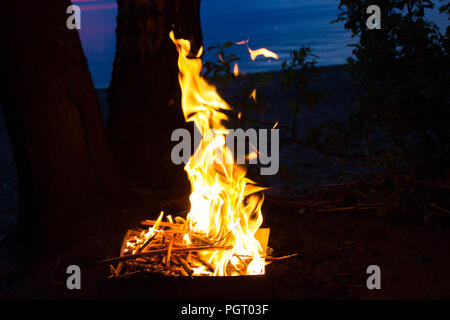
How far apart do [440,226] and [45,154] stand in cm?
277

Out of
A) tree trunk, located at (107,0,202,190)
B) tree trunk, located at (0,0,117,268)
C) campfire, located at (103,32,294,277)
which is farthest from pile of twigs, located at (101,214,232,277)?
tree trunk, located at (107,0,202,190)

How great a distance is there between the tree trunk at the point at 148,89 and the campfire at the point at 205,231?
64 cm

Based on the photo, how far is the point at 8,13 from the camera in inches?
114

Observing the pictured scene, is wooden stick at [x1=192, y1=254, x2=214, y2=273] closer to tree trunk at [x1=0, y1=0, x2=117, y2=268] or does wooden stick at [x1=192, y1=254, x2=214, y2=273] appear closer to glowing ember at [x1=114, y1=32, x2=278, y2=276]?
glowing ember at [x1=114, y1=32, x2=278, y2=276]

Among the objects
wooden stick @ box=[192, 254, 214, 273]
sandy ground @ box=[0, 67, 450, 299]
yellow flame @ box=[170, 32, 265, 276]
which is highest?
yellow flame @ box=[170, 32, 265, 276]

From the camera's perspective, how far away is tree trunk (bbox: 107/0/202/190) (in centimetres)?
374

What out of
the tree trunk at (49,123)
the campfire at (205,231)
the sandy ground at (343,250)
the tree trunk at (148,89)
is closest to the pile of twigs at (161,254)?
the campfire at (205,231)

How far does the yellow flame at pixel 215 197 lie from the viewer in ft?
7.63

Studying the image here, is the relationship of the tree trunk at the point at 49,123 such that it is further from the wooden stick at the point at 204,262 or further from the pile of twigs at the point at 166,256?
the wooden stick at the point at 204,262

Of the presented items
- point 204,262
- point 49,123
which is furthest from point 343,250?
point 49,123

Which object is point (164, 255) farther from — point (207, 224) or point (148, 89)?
point (148, 89)

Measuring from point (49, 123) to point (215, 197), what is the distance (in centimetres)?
125

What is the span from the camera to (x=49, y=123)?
10.0 ft

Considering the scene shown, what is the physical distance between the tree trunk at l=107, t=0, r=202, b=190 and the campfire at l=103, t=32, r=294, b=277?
0.64 meters
